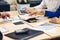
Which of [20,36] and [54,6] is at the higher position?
[54,6]

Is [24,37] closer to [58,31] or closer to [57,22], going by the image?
[58,31]

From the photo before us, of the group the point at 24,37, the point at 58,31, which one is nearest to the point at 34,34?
the point at 24,37

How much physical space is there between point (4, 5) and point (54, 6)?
5.83 ft

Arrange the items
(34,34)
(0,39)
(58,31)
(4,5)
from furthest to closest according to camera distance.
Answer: (4,5)
(58,31)
(34,34)
(0,39)

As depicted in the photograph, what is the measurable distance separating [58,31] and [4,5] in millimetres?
2334

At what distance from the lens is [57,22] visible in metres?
1.50

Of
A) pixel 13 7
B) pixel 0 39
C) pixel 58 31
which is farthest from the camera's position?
pixel 13 7

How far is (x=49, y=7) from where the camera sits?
1.95m

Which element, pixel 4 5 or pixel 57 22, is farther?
pixel 4 5

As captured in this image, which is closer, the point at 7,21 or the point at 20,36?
the point at 20,36

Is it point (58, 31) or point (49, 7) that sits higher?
point (49, 7)

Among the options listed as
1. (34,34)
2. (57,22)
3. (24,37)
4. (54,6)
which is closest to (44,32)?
(34,34)

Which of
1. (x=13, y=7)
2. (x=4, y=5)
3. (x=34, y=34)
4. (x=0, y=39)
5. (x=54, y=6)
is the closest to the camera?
(x=0, y=39)

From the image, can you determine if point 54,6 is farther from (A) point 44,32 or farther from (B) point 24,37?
(B) point 24,37
